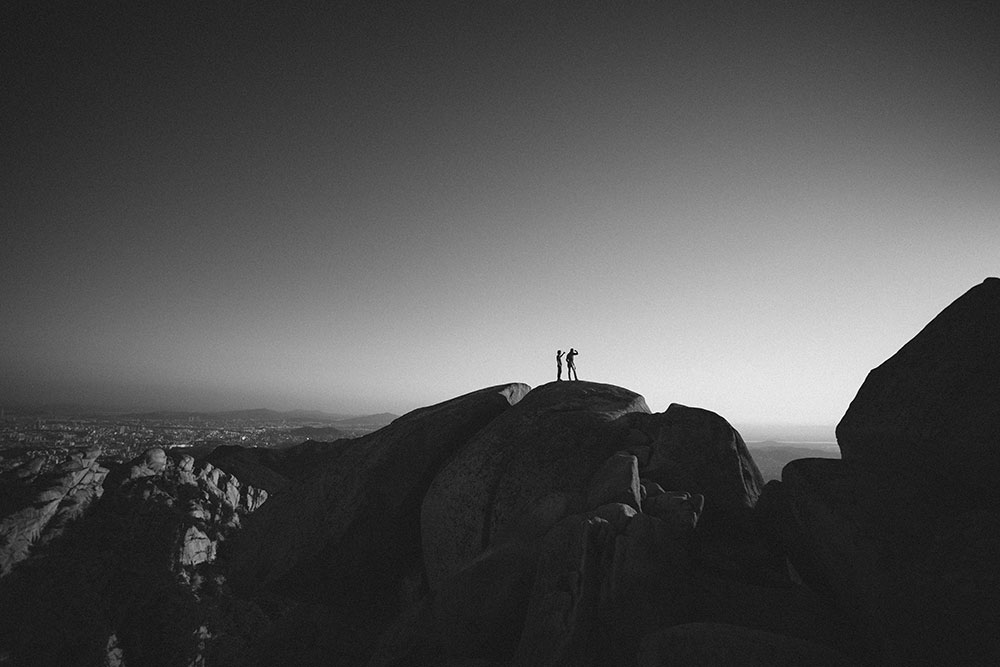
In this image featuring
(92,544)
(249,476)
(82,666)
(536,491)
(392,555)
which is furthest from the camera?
(249,476)

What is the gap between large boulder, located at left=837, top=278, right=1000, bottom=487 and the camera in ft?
16.7

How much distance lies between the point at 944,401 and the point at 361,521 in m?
12.9

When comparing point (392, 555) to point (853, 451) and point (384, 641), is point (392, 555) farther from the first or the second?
point (853, 451)

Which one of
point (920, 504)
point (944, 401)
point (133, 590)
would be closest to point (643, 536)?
point (920, 504)

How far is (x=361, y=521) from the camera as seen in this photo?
1105 centimetres

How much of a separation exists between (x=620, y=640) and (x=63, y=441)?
20293 cm

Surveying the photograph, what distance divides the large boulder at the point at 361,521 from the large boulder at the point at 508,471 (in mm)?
999

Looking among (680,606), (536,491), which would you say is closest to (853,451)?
(680,606)

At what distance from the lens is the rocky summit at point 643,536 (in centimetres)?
474

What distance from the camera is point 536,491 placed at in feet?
31.5

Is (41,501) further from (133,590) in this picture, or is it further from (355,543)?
(355,543)

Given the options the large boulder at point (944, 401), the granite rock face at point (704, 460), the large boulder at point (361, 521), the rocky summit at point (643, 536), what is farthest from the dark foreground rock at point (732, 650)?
the large boulder at point (361, 521)

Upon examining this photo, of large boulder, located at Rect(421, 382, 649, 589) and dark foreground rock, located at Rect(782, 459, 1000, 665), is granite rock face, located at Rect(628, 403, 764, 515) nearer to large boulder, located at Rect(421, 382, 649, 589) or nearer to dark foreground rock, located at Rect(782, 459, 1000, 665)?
large boulder, located at Rect(421, 382, 649, 589)

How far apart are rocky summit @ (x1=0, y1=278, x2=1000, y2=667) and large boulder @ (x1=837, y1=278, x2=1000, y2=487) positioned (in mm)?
28
